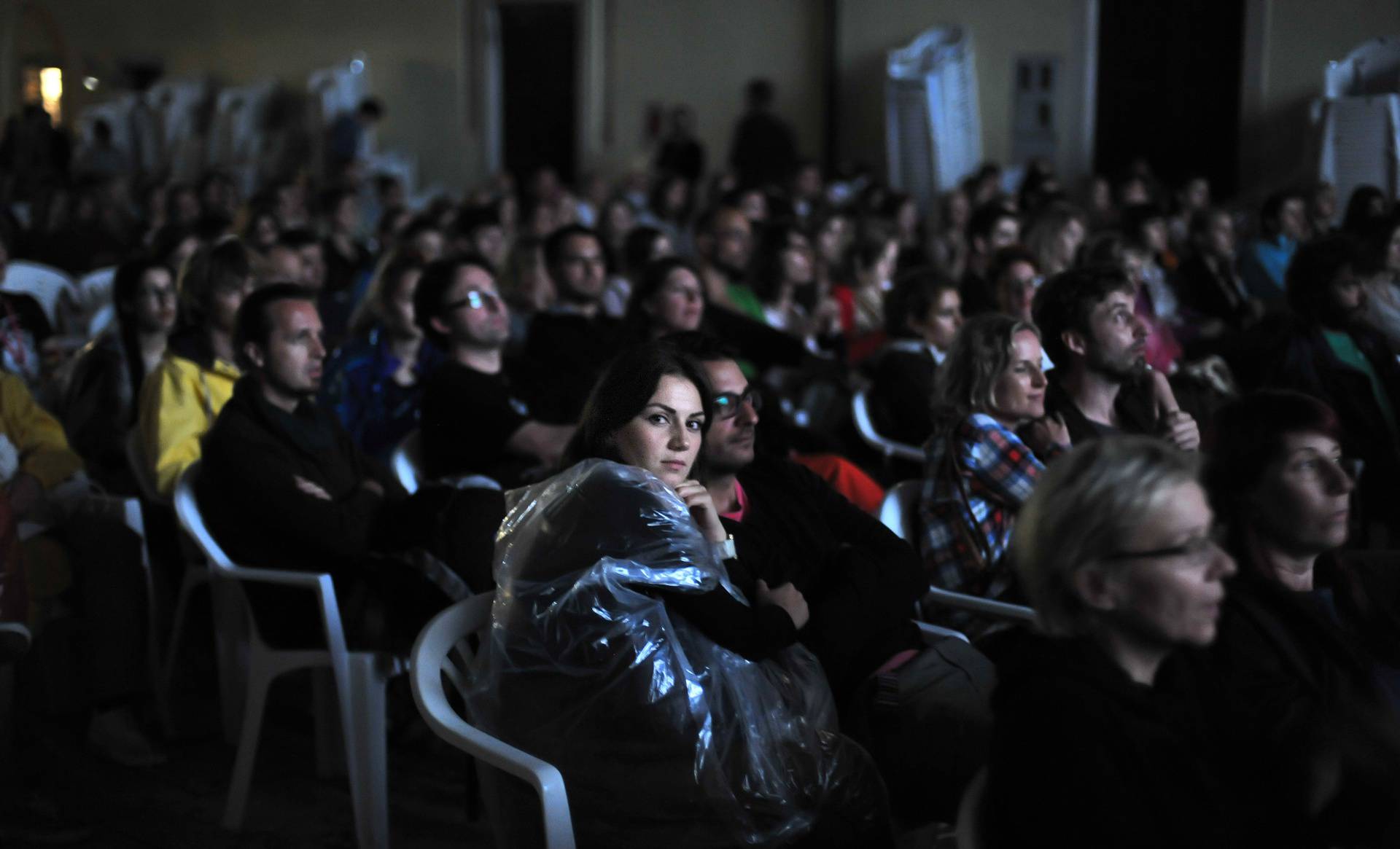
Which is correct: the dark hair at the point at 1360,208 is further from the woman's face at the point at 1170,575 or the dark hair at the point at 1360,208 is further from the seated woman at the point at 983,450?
the woman's face at the point at 1170,575

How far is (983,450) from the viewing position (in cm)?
232

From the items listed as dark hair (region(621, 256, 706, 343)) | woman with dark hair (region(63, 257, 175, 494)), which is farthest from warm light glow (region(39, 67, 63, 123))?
dark hair (region(621, 256, 706, 343))

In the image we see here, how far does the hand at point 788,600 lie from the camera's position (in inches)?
70.7

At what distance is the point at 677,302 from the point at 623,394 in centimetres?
162

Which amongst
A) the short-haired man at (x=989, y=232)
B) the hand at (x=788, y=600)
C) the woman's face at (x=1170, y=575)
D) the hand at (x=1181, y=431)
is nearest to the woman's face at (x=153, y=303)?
the hand at (x=788, y=600)

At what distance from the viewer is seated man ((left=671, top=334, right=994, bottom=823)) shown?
1.84m

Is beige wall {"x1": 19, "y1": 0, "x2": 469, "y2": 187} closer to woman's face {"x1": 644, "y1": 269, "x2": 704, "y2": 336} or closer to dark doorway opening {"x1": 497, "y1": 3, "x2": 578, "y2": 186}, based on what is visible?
dark doorway opening {"x1": 497, "y1": 3, "x2": 578, "y2": 186}

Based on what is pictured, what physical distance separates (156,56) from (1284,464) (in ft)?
45.6

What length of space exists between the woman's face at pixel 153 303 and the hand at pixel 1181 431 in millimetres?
2597

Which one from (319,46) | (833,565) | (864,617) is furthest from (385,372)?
(319,46)

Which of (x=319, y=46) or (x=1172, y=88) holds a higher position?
(x=319, y=46)

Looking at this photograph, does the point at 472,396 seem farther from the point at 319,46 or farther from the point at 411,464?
the point at 319,46

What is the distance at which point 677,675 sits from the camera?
1.60m

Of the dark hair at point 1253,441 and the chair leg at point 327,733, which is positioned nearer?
the dark hair at point 1253,441
